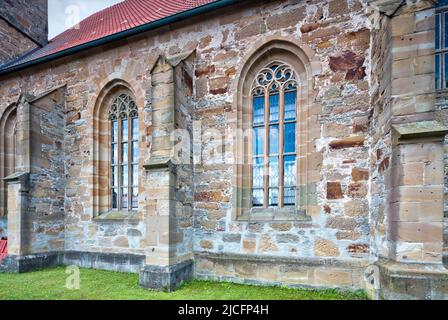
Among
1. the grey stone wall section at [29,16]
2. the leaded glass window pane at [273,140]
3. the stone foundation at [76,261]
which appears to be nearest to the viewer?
the leaded glass window pane at [273,140]

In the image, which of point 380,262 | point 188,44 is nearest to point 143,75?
point 188,44

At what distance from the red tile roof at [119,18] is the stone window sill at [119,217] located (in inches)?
178

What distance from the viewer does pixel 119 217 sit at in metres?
6.46

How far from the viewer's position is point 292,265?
486 centimetres

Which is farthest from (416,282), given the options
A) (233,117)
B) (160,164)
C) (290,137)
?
(160,164)

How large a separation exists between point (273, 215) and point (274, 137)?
1590 millimetres

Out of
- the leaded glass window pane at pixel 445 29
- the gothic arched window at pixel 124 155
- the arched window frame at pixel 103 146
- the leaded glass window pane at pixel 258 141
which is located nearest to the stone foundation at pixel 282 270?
the leaded glass window pane at pixel 258 141

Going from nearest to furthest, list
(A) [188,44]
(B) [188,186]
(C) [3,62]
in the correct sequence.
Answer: (B) [188,186] → (A) [188,44] → (C) [3,62]

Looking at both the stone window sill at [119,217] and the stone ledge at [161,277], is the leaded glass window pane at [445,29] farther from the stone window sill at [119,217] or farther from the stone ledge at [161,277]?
the stone window sill at [119,217]

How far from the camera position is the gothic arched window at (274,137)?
17.2ft

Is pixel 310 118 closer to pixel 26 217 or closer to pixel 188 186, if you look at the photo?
pixel 188 186

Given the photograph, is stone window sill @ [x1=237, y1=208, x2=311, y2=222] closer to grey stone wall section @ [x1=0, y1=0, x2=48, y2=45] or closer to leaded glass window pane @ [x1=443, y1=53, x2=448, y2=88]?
leaded glass window pane @ [x1=443, y1=53, x2=448, y2=88]

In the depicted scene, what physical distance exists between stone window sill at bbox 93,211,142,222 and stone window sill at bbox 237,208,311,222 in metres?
2.61

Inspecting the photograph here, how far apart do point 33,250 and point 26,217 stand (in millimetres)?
856
